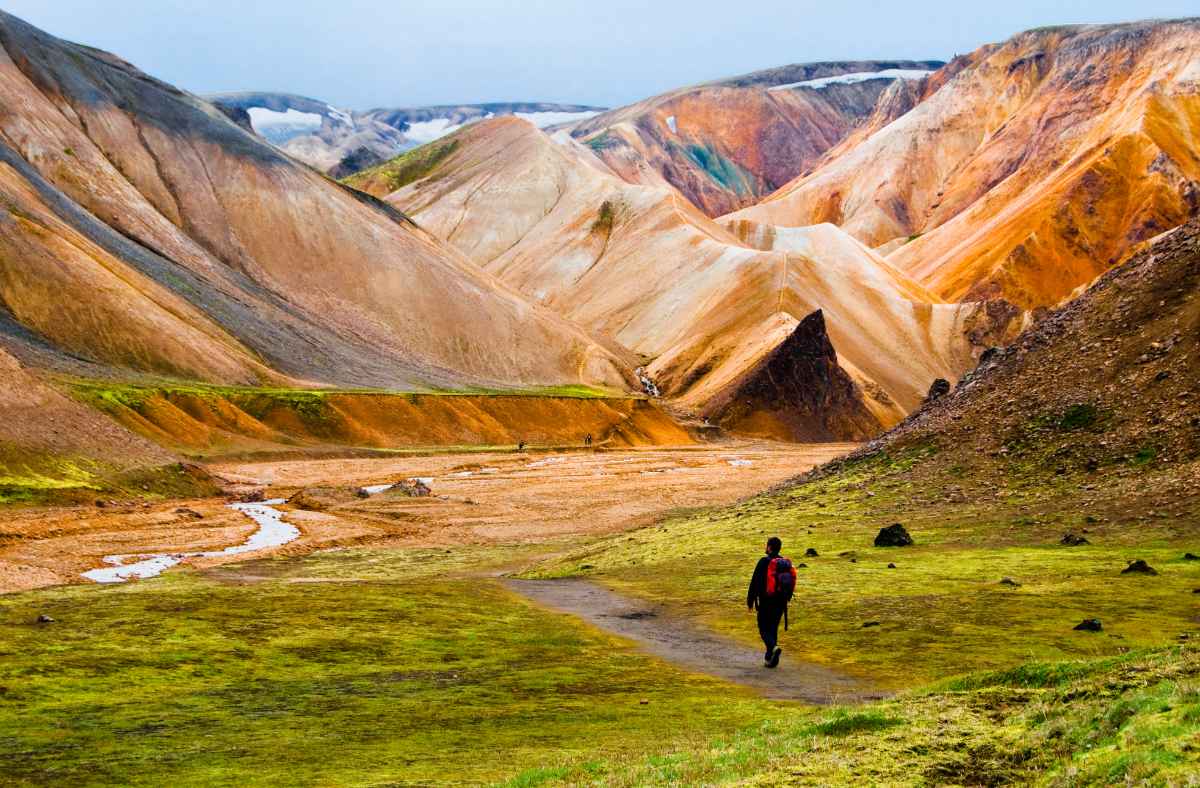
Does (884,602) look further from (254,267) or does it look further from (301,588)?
(254,267)

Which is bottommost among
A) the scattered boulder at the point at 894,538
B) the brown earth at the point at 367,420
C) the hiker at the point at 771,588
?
the hiker at the point at 771,588

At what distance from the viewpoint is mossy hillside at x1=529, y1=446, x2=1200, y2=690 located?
88.9 ft

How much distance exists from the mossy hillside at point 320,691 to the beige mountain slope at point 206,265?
91945 millimetres

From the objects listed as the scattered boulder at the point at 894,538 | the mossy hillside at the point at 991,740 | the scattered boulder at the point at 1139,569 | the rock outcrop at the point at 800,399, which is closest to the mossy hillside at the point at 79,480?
the scattered boulder at the point at 894,538

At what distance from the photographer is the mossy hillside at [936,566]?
1067 inches

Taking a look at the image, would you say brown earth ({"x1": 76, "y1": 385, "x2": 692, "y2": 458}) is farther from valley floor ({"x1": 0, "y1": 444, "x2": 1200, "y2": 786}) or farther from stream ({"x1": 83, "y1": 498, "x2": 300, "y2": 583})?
valley floor ({"x1": 0, "y1": 444, "x2": 1200, "y2": 786})

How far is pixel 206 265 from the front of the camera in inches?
6383

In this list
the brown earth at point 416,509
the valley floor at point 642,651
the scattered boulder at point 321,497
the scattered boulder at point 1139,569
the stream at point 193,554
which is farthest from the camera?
the scattered boulder at point 321,497

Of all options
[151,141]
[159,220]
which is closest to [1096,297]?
[159,220]

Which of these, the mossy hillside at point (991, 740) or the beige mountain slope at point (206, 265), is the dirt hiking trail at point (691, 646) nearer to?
the mossy hillside at point (991, 740)

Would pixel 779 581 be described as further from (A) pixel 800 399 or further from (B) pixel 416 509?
(A) pixel 800 399

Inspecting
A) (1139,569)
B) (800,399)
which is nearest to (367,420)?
(800,399)

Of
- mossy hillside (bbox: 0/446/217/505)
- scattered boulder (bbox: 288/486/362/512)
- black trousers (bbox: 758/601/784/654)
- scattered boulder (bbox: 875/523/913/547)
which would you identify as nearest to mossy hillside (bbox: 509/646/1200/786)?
black trousers (bbox: 758/601/784/654)

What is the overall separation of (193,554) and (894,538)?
96.9 ft
